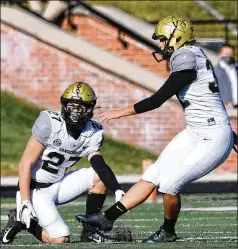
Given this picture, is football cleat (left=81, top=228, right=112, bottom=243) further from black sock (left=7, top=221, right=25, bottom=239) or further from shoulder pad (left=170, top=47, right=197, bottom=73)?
shoulder pad (left=170, top=47, right=197, bottom=73)

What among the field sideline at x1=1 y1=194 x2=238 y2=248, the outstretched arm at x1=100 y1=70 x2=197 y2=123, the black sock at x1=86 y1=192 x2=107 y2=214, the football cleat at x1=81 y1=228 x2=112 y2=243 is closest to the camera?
the outstretched arm at x1=100 y1=70 x2=197 y2=123

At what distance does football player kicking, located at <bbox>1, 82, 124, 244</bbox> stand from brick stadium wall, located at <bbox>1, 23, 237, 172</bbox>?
8.30 metres

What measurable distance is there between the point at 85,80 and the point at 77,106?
8.73 m

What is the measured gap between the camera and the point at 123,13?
21828 millimetres

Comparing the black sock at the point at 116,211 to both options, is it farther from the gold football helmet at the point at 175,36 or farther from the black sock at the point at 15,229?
the gold football helmet at the point at 175,36

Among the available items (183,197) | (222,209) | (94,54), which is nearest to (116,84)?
(94,54)

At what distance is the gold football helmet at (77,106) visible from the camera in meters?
8.86

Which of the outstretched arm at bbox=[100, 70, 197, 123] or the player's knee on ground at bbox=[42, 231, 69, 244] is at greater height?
the outstretched arm at bbox=[100, 70, 197, 123]

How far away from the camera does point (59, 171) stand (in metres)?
9.12

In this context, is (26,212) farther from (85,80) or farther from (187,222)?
(85,80)

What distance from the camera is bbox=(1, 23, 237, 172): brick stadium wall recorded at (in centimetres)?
1747

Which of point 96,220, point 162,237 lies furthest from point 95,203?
point 162,237

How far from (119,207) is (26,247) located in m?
0.74

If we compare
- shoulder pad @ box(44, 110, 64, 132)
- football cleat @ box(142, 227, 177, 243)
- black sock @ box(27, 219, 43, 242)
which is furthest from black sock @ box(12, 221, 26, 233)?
football cleat @ box(142, 227, 177, 243)
